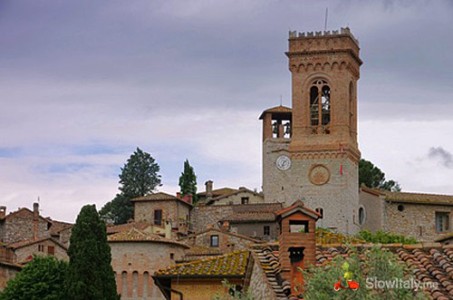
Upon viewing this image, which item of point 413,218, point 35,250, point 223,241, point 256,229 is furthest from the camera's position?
point 413,218

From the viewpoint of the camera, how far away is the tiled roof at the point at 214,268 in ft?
96.4

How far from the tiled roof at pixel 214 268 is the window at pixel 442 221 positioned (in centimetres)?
5086

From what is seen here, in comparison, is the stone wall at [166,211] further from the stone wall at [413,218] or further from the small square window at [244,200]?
the stone wall at [413,218]

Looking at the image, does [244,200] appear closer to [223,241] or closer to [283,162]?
[283,162]

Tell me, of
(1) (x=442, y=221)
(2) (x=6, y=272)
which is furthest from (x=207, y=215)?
(2) (x=6, y=272)

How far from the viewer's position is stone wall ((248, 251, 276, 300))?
2089cm

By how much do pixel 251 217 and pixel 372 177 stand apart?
86.0 feet

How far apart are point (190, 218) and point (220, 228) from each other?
11.1 metres

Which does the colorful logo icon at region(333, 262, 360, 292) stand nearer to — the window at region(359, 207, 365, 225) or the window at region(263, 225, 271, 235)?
the window at region(263, 225, 271, 235)

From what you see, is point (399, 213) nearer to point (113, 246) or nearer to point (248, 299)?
point (113, 246)

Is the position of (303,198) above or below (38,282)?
above

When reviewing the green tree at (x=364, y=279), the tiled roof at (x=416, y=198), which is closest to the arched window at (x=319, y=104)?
the tiled roof at (x=416, y=198)

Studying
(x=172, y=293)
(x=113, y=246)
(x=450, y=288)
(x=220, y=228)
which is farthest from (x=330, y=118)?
(x=450, y=288)

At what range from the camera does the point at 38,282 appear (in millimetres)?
51594
